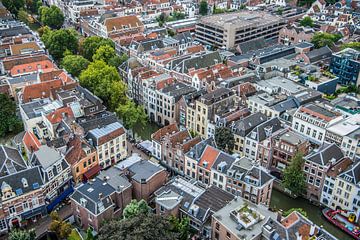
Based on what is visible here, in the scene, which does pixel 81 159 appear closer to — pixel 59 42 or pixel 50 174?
pixel 50 174

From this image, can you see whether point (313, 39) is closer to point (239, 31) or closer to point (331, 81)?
point (239, 31)

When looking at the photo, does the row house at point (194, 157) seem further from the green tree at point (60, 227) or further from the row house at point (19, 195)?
the row house at point (19, 195)

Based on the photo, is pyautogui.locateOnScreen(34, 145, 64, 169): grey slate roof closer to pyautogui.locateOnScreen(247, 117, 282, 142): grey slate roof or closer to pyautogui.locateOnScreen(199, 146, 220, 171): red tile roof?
pyautogui.locateOnScreen(199, 146, 220, 171): red tile roof

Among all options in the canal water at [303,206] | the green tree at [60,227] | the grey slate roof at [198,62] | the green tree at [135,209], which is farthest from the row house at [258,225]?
the grey slate roof at [198,62]

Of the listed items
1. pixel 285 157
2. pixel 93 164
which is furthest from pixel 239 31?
pixel 93 164

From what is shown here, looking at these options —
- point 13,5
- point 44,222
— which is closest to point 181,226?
point 44,222

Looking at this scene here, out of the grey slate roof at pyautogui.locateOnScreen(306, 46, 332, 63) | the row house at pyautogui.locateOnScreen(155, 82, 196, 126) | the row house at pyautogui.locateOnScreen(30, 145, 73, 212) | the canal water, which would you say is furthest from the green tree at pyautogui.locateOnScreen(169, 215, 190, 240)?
the grey slate roof at pyautogui.locateOnScreen(306, 46, 332, 63)
